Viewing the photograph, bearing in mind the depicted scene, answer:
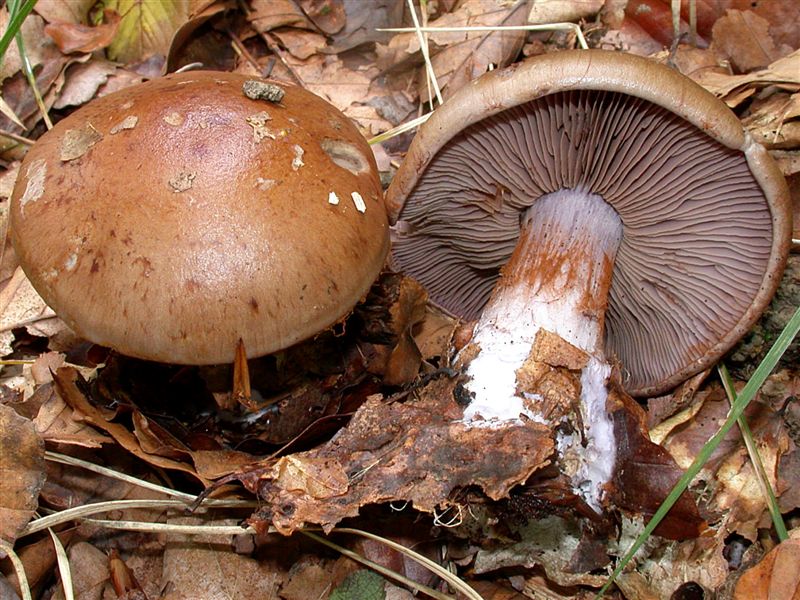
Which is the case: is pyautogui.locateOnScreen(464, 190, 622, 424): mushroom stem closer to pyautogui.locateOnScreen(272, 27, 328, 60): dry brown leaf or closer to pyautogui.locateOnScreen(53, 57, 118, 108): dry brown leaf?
pyautogui.locateOnScreen(272, 27, 328, 60): dry brown leaf

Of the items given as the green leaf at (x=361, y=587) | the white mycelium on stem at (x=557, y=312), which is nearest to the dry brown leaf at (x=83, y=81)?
the white mycelium on stem at (x=557, y=312)

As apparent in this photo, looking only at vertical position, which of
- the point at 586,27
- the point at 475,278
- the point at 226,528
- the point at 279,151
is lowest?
the point at 475,278

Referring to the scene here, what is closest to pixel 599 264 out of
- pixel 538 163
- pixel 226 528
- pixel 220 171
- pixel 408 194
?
pixel 538 163

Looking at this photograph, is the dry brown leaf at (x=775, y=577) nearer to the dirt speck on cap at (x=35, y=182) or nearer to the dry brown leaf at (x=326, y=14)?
the dirt speck on cap at (x=35, y=182)

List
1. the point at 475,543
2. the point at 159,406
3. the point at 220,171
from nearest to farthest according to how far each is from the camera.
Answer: the point at 220,171 → the point at 475,543 → the point at 159,406

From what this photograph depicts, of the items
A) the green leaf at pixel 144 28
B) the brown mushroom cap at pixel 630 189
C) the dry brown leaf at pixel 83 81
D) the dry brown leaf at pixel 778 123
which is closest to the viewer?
the brown mushroom cap at pixel 630 189

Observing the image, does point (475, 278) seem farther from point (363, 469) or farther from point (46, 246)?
point (46, 246)
